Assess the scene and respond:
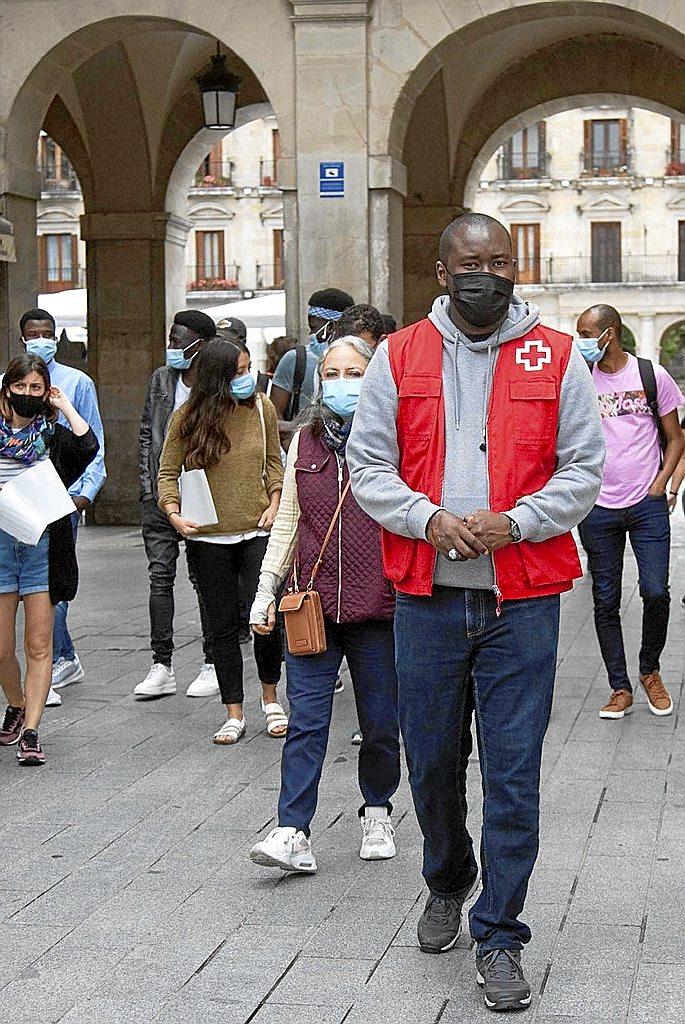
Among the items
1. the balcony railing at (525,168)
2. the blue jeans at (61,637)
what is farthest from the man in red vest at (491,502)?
the balcony railing at (525,168)

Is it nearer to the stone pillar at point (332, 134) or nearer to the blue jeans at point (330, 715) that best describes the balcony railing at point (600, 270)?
the stone pillar at point (332, 134)

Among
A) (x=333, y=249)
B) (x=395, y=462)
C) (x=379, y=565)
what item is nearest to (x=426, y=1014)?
(x=395, y=462)

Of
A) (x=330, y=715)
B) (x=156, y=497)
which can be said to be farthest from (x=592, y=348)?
(x=330, y=715)

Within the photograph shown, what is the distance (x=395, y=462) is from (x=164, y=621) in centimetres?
464

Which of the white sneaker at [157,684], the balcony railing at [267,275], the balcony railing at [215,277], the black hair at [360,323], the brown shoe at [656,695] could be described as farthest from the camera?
the balcony railing at [267,275]

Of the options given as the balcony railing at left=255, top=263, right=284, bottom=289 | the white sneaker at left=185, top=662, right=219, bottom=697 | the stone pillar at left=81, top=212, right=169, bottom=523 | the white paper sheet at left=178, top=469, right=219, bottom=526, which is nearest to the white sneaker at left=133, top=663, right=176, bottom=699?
the white sneaker at left=185, top=662, right=219, bottom=697

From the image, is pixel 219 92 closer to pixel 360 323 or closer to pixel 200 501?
pixel 200 501

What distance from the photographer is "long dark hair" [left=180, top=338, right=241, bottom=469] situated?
754cm

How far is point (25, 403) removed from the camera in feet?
23.7

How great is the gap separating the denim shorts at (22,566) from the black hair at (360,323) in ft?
6.02

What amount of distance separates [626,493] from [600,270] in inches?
2136

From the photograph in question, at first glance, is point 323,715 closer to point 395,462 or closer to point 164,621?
point 395,462

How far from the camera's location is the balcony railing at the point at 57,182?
5962 cm

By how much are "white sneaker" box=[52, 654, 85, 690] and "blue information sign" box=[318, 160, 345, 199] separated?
15.3 ft
